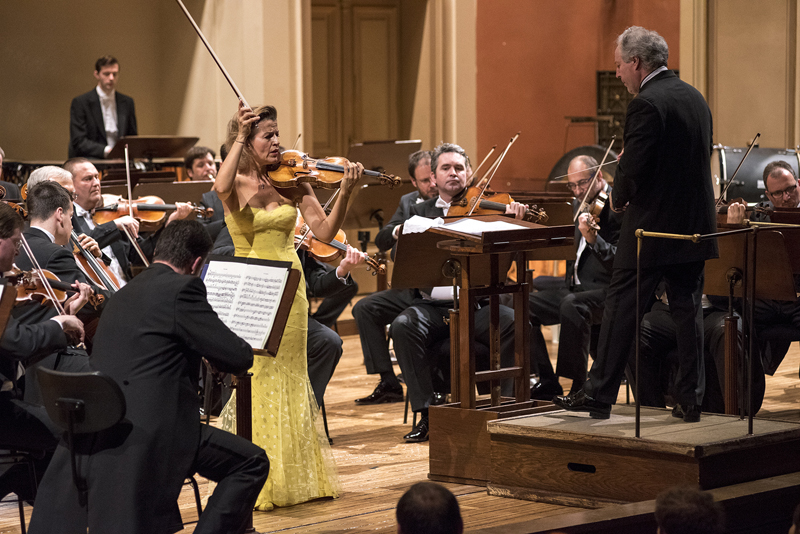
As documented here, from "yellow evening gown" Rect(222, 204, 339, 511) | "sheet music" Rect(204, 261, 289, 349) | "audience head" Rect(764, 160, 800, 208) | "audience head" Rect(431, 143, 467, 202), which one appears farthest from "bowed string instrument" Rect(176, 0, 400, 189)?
"audience head" Rect(764, 160, 800, 208)

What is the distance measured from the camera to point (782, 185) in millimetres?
Result: 4895

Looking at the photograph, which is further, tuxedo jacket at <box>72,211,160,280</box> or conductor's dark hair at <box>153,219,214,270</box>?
tuxedo jacket at <box>72,211,160,280</box>

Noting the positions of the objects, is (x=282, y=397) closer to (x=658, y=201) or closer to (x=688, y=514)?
(x=658, y=201)

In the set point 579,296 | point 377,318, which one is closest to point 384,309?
point 377,318

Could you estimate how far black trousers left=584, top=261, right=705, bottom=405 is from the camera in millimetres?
3506

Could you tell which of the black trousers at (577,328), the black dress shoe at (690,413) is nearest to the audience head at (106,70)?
the black trousers at (577,328)

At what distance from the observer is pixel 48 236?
3875mm

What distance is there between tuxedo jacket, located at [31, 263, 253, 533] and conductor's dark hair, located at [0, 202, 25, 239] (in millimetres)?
517

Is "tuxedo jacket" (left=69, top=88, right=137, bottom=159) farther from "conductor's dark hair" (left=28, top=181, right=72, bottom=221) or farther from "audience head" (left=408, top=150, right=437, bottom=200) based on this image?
"conductor's dark hair" (left=28, top=181, right=72, bottom=221)

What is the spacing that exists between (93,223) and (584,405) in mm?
2743

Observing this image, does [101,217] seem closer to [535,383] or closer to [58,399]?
[535,383]

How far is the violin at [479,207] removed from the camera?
4.70 m

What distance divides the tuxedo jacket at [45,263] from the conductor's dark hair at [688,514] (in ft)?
7.15

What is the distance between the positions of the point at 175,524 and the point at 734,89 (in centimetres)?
604
